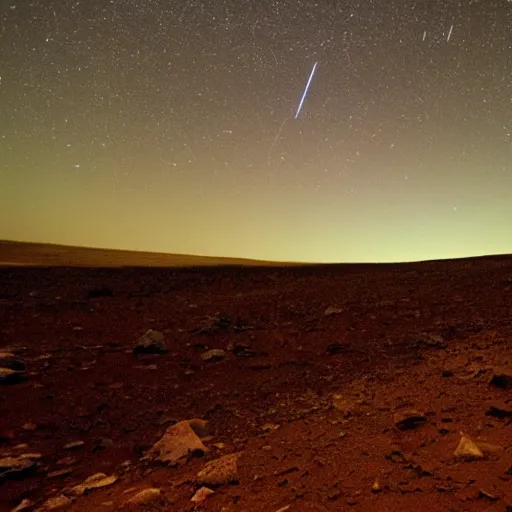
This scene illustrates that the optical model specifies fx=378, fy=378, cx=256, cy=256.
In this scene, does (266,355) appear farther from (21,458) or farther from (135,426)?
(21,458)

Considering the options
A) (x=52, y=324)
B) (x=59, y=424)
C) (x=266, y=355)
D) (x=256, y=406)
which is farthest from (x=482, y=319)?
(x=52, y=324)

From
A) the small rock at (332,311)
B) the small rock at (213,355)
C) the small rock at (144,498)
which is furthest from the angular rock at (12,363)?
the small rock at (332,311)

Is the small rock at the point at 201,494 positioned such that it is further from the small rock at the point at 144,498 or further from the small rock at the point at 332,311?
the small rock at the point at 332,311

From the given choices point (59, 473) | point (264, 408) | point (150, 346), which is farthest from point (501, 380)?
point (150, 346)

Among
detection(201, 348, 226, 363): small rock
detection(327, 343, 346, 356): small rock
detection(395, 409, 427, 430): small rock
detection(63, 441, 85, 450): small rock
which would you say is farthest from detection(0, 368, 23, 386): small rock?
detection(395, 409, 427, 430): small rock

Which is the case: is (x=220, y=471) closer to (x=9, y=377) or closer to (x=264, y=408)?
(x=264, y=408)
